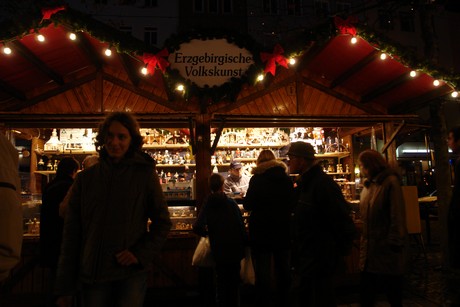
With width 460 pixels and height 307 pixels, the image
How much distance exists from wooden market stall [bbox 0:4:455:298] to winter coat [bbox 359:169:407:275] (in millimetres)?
2959

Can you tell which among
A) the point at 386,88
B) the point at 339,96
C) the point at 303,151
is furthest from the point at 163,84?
the point at 386,88

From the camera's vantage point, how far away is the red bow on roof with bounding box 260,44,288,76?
20.4 feet

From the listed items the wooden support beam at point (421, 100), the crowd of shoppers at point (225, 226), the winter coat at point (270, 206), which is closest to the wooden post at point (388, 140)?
the wooden support beam at point (421, 100)

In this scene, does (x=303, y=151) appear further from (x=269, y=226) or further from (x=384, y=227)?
(x=269, y=226)

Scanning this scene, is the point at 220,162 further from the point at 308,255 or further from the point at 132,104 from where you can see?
the point at 308,255

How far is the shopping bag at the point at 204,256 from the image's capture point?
5.10m

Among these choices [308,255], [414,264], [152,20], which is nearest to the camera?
[308,255]

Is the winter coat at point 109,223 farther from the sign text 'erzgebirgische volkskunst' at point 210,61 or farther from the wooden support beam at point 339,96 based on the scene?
the wooden support beam at point 339,96

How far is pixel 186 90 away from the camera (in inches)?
248

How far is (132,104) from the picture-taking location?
695 centimetres

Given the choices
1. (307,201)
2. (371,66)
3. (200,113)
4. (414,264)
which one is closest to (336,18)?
(371,66)

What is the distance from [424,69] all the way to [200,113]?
389 centimetres

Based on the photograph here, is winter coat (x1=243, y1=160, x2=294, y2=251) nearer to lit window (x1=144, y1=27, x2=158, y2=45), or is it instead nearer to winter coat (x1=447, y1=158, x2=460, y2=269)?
winter coat (x1=447, y1=158, x2=460, y2=269)

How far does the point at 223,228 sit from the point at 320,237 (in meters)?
1.67
